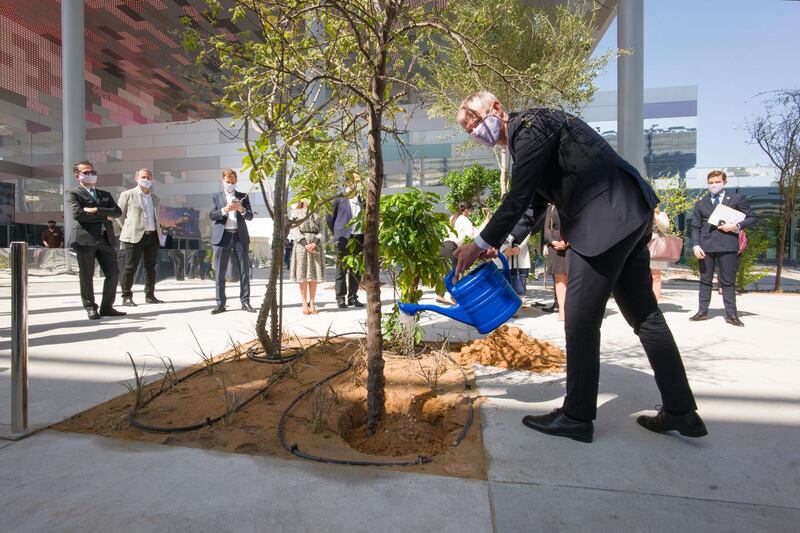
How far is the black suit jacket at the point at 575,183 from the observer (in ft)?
6.72

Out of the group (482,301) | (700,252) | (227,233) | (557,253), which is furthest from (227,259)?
(700,252)

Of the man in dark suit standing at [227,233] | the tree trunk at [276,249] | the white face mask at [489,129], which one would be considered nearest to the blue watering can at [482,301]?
the white face mask at [489,129]

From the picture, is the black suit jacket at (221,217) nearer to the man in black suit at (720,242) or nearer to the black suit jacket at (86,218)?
the black suit jacket at (86,218)

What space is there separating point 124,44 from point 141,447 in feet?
78.6

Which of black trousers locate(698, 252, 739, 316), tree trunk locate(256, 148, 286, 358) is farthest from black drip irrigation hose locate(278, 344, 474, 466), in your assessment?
black trousers locate(698, 252, 739, 316)

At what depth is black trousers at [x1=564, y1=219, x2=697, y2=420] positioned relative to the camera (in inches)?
82.4

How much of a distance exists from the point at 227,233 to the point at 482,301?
4.77 m

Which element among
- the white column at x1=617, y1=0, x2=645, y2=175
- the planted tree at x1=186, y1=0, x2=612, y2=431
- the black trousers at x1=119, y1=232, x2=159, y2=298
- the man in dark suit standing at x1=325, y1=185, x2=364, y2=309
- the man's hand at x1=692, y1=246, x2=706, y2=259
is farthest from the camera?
the white column at x1=617, y1=0, x2=645, y2=175

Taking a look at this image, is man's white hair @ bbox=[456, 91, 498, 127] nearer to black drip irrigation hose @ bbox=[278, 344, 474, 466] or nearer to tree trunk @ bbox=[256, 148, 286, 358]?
tree trunk @ bbox=[256, 148, 286, 358]

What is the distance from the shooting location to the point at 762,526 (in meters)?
1.49

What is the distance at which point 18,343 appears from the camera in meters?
2.11

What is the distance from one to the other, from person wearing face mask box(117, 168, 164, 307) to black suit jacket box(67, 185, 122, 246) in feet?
2.52

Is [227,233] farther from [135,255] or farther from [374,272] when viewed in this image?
[374,272]

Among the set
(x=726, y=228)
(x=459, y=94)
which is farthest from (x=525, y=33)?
(x=726, y=228)
